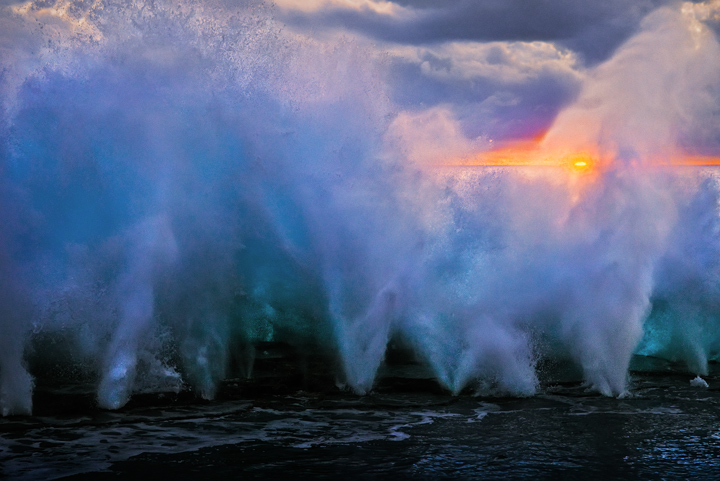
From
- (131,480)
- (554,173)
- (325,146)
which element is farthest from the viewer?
(554,173)

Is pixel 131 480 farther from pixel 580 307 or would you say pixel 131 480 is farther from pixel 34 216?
pixel 580 307

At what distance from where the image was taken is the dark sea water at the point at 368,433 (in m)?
7.16

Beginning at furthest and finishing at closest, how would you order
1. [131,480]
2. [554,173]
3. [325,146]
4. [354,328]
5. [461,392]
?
[554,173]
[325,146]
[354,328]
[461,392]
[131,480]

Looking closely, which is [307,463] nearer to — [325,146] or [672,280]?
[325,146]

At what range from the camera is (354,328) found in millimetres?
11336

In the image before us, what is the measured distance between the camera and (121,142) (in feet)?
39.0

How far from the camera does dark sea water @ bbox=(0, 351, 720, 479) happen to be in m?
7.16

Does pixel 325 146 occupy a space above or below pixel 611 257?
above

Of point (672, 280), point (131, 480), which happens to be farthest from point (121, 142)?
point (672, 280)

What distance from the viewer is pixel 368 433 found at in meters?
8.54

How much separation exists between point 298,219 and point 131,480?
6681 millimetres

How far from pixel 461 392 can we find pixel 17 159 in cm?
816

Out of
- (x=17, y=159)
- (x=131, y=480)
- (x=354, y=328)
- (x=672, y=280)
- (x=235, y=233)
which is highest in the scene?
(x=17, y=159)

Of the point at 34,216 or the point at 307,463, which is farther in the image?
the point at 34,216
